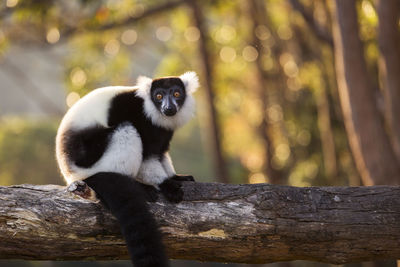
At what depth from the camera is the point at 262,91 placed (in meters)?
12.0

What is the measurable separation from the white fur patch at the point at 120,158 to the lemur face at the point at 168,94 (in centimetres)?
48

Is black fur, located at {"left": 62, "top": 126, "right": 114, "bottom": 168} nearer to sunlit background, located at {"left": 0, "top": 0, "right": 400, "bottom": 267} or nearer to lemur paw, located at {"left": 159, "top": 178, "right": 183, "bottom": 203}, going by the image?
lemur paw, located at {"left": 159, "top": 178, "right": 183, "bottom": 203}

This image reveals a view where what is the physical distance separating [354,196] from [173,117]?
190cm

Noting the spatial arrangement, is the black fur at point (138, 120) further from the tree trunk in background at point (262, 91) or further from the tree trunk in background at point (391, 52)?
the tree trunk in background at point (262, 91)

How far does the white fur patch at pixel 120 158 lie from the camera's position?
4375mm

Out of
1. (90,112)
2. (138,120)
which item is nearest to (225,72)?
(138,120)

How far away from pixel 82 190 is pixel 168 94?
1465 mm

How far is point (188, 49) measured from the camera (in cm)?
1363

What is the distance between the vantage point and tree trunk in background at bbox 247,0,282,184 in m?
11.6

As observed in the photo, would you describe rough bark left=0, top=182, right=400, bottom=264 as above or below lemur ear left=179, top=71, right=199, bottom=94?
below

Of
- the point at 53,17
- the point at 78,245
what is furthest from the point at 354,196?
the point at 53,17

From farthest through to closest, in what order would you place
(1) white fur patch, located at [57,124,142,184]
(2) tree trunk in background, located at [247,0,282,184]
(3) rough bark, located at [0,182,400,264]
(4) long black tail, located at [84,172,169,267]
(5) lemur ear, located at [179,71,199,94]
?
(2) tree trunk in background, located at [247,0,282,184], (5) lemur ear, located at [179,71,199,94], (1) white fur patch, located at [57,124,142,184], (3) rough bark, located at [0,182,400,264], (4) long black tail, located at [84,172,169,267]

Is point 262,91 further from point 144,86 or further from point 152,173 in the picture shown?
point 152,173

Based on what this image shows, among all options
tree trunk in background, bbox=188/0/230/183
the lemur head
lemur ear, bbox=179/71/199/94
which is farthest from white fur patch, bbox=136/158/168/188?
tree trunk in background, bbox=188/0/230/183
